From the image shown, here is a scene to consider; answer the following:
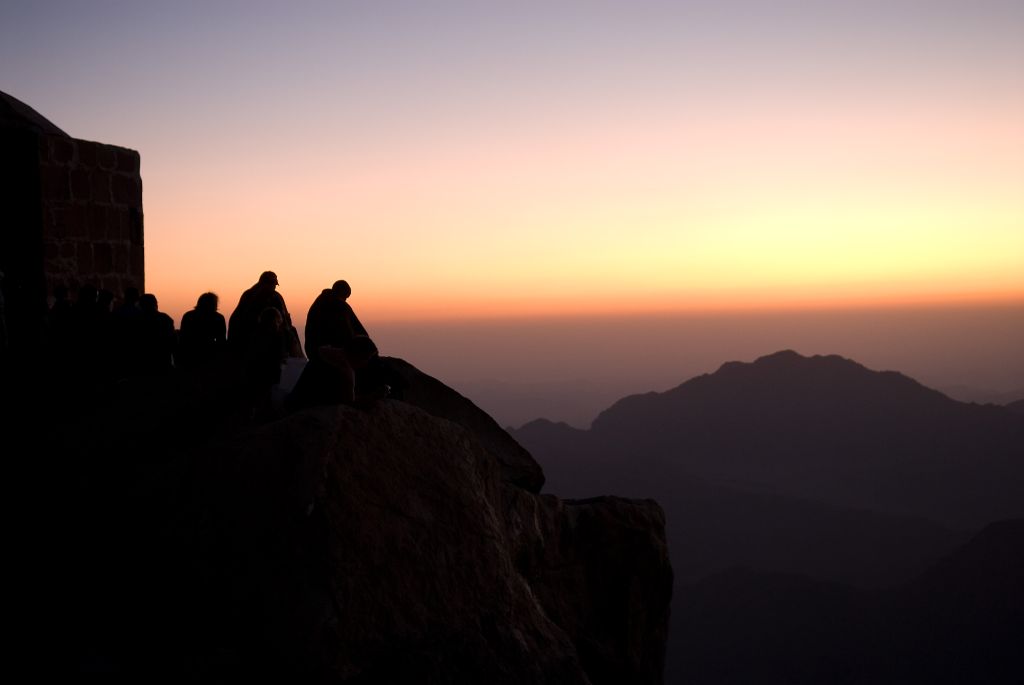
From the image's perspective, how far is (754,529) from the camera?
124812mm

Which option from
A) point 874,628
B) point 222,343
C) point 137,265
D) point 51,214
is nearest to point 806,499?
point 874,628

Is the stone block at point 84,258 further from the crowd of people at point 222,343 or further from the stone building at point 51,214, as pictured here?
the crowd of people at point 222,343

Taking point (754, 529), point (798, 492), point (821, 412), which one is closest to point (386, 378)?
point (754, 529)

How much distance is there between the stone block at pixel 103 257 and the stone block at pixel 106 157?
1394mm

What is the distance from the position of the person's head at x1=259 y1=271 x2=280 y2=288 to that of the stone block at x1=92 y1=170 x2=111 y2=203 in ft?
22.3

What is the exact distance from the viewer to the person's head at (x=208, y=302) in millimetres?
12227

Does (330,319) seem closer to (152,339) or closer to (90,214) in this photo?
(152,339)

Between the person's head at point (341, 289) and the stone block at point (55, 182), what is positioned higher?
the stone block at point (55, 182)

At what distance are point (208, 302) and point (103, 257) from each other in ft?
19.4

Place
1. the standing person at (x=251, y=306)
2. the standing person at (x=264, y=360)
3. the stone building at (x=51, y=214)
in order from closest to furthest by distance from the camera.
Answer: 1. the standing person at (x=264, y=360)
2. the standing person at (x=251, y=306)
3. the stone building at (x=51, y=214)

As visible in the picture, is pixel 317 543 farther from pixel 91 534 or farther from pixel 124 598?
pixel 91 534

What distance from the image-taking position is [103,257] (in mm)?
16938

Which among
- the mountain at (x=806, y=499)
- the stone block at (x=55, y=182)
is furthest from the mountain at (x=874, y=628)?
the stone block at (x=55, y=182)

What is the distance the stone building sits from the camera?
15.7m
